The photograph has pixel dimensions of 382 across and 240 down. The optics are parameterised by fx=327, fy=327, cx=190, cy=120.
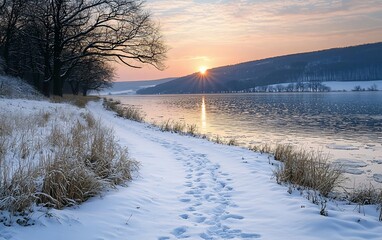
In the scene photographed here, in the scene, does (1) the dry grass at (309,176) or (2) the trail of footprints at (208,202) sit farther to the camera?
(1) the dry grass at (309,176)

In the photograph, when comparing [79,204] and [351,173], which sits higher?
[79,204]

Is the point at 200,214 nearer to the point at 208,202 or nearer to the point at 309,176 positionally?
the point at 208,202

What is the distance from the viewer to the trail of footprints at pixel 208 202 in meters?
4.57

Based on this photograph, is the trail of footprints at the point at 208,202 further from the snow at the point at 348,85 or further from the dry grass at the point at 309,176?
the snow at the point at 348,85

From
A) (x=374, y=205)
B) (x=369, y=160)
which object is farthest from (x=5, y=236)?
(x=369, y=160)

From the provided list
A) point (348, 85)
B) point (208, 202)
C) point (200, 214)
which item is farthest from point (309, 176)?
point (348, 85)

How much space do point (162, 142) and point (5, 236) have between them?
403 inches

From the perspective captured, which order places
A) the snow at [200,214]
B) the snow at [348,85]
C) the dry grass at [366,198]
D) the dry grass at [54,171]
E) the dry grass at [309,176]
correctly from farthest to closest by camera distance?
1. the snow at [348,85]
2. the dry grass at [309,176]
3. the dry grass at [366,198]
4. the dry grass at [54,171]
5. the snow at [200,214]

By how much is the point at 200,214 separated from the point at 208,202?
66 cm

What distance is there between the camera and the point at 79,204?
5117 millimetres

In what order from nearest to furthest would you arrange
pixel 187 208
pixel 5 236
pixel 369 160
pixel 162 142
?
pixel 5 236 < pixel 187 208 < pixel 369 160 < pixel 162 142

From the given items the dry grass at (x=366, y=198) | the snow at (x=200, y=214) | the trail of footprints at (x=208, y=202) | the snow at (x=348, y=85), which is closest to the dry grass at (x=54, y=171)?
the snow at (x=200, y=214)

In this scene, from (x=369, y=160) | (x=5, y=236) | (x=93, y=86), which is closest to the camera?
(x=5, y=236)

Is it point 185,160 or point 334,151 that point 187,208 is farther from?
point 334,151
